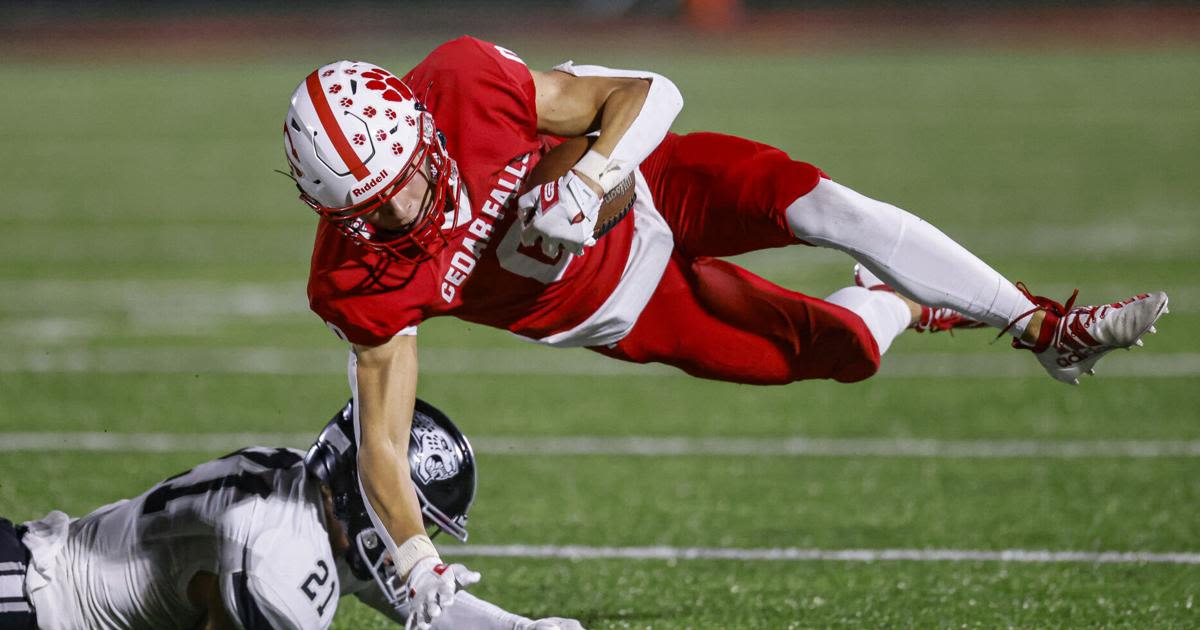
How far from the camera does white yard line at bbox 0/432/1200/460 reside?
4.94m

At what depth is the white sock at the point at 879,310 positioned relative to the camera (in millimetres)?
3503

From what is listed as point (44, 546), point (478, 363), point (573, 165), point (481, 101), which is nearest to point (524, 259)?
point (573, 165)

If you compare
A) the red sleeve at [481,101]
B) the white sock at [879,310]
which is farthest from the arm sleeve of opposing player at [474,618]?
the white sock at [879,310]

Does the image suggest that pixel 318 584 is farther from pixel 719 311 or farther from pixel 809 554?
pixel 809 554

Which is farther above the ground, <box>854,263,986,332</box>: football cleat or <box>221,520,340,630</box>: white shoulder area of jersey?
<box>854,263,986,332</box>: football cleat

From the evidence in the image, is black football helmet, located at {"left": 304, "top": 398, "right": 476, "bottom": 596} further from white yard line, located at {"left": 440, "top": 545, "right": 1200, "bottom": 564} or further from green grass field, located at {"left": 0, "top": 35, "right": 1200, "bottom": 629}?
white yard line, located at {"left": 440, "top": 545, "right": 1200, "bottom": 564}

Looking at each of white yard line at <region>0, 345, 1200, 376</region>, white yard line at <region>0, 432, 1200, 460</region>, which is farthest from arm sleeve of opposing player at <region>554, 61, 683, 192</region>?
white yard line at <region>0, 345, 1200, 376</region>

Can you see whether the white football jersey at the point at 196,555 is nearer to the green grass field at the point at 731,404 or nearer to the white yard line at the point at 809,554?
the green grass field at the point at 731,404

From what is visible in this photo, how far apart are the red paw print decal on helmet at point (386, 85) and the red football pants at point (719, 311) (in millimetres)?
643

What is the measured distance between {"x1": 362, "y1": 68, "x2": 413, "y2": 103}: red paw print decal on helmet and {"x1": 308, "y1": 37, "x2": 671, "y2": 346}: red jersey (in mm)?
200

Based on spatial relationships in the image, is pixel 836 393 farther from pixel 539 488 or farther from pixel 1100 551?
pixel 1100 551

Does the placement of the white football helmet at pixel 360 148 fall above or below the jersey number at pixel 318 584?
above

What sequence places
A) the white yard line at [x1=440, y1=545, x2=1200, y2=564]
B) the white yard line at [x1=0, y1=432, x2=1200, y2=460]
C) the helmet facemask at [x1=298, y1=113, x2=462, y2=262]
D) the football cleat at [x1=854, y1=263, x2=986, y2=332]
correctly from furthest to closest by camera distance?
the white yard line at [x1=0, y1=432, x2=1200, y2=460], the white yard line at [x1=440, y1=545, x2=1200, y2=564], the football cleat at [x1=854, y1=263, x2=986, y2=332], the helmet facemask at [x1=298, y1=113, x2=462, y2=262]

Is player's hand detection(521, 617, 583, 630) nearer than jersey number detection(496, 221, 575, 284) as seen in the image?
Yes
